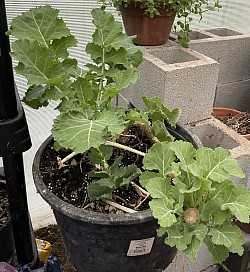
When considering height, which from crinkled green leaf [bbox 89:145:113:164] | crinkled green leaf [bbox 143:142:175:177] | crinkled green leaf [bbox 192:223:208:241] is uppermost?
crinkled green leaf [bbox 143:142:175:177]

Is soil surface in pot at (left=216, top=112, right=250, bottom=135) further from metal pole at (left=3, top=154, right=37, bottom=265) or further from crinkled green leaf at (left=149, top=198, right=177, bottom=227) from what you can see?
crinkled green leaf at (left=149, top=198, right=177, bottom=227)

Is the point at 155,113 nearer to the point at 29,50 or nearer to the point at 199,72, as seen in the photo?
the point at 29,50

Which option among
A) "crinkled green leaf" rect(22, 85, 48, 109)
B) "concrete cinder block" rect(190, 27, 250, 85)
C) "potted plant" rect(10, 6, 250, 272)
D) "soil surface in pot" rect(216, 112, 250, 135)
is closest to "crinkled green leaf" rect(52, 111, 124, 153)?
"potted plant" rect(10, 6, 250, 272)

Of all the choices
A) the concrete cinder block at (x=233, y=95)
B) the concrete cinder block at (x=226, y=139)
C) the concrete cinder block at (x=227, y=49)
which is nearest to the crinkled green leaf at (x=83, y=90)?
the concrete cinder block at (x=226, y=139)

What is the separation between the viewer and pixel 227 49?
163 centimetres

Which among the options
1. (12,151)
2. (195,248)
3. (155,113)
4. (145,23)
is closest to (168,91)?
(145,23)

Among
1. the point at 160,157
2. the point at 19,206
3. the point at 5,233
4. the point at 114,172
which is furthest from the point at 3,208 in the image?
the point at 160,157

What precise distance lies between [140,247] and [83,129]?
0.26m

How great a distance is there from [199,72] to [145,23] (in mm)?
247

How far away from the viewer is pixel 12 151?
2.71 ft

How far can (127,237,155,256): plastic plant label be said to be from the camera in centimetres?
75

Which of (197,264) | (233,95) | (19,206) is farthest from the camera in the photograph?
(233,95)

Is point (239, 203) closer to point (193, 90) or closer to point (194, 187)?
point (194, 187)

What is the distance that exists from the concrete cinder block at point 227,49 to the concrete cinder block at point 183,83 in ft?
0.75
